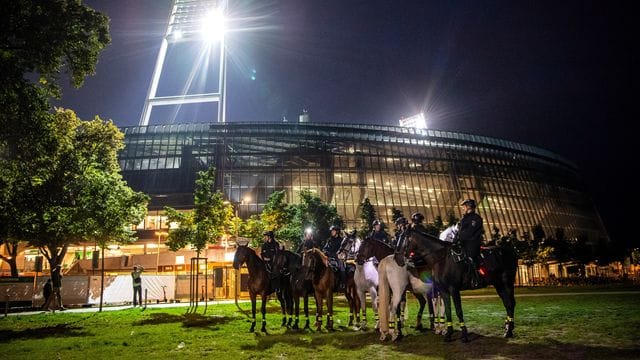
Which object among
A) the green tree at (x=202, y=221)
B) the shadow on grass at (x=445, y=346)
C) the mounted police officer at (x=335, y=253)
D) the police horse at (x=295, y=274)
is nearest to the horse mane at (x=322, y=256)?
the mounted police officer at (x=335, y=253)

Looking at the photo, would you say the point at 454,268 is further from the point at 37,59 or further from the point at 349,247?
the point at 37,59

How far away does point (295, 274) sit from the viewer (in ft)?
48.6

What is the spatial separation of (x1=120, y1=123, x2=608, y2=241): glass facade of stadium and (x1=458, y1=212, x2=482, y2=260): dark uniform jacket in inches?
2276

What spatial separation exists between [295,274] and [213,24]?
9085 centimetres

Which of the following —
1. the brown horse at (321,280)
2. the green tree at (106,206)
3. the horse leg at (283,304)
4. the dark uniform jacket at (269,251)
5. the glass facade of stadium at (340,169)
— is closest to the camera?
the brown horse at (321,280)

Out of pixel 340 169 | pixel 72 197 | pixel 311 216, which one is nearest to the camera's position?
pixel 72 197

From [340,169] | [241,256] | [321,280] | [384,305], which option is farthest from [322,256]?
[340,169]

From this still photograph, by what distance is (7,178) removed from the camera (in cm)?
2212

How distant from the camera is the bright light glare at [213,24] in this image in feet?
306

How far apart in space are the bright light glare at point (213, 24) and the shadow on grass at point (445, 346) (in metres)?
92.2

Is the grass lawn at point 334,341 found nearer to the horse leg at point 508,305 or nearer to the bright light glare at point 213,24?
the horse leg at point 508,305

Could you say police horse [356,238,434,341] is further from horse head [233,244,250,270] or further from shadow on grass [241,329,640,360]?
horse head [233,244,250,270]

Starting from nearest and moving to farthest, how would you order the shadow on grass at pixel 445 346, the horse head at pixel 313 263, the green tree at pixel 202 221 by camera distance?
the shadow on grass at pixel 445 346 → the horse head at pixel 313 263 → the green tree at pixel 202 221

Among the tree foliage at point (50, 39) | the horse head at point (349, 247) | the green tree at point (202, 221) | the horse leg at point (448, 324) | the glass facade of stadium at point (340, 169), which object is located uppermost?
the glass facade of stadium at point (340, 169)
